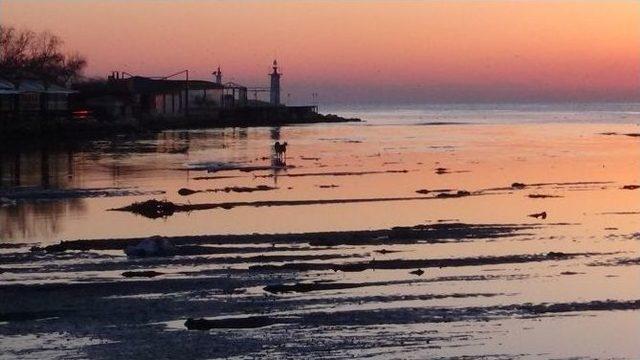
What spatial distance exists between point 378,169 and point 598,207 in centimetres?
1782

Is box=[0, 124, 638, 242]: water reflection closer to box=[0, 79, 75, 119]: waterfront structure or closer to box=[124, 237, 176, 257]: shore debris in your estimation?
box=[124, 237, 176, 257]: shore debris

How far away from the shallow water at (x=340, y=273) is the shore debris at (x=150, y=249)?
16.0 inches

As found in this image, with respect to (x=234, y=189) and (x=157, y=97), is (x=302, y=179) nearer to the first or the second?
(x=234, y=189)

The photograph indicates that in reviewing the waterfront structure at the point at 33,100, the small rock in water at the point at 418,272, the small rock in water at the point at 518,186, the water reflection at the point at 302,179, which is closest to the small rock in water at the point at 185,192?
the water reflection at the point at 302,179

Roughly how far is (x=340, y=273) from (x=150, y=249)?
4240 mm

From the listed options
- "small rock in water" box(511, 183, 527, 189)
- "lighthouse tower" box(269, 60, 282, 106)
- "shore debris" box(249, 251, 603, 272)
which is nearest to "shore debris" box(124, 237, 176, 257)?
"shore debris" box(249, 251, 603, 272)

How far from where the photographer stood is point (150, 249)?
22422 millimetres

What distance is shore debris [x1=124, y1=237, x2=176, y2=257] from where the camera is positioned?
73.4 ft

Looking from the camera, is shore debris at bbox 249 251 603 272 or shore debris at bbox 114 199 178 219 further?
shore debris at bbox 114 199 178 219

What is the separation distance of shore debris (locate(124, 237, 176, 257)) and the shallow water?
0.41 m

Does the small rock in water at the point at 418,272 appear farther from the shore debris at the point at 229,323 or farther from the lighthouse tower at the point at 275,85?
the lighthouse tower at the point at 275,85

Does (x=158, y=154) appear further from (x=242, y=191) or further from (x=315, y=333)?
(x=315, y=333)

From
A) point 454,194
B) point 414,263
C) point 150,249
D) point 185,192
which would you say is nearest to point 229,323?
point 414,263

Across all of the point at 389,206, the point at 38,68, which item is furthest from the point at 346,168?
the point at 38,68
